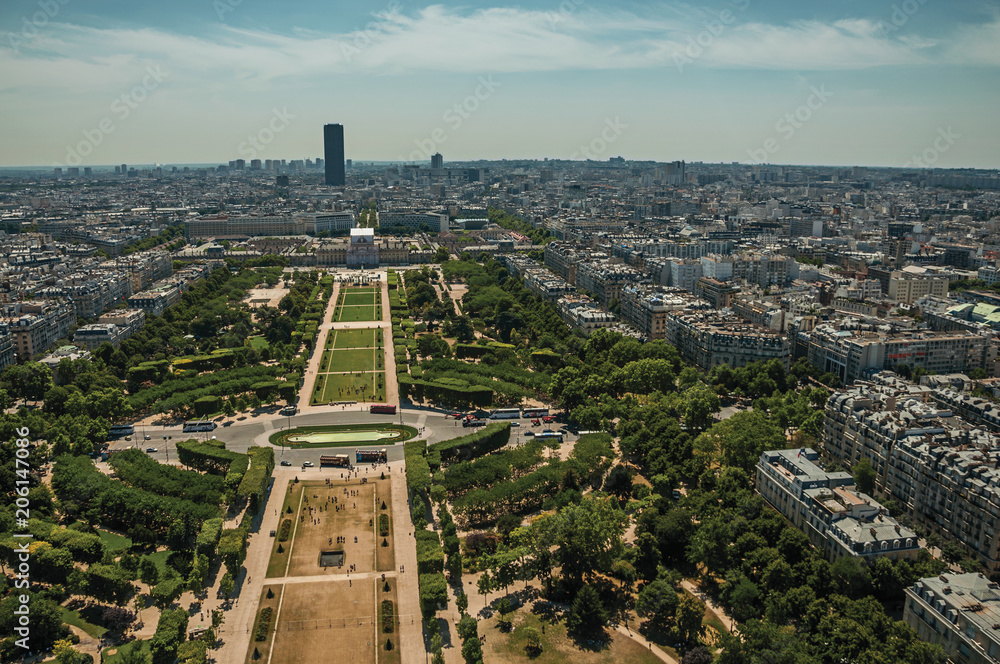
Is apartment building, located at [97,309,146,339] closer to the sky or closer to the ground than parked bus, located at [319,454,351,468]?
closer to the sky

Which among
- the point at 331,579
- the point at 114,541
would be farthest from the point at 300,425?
the point at 331,579

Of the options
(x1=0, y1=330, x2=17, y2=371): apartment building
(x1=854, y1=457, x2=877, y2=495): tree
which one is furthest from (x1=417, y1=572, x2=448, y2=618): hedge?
(x1=0, y1=330, x2=17, y2=371): apartment building

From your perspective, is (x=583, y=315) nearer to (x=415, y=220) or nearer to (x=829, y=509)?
(x=829, y=509)

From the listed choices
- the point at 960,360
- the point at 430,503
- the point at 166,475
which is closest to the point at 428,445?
the point at 430,503

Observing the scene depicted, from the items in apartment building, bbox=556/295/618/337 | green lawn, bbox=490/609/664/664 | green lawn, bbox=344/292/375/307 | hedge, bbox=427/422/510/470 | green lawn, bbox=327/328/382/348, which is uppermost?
apartment building, bbox=556/295/618/337

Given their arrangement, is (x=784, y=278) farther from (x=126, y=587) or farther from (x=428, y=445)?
(x=126, y=587)

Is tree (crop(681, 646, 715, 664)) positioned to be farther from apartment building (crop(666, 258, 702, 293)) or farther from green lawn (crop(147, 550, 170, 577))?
apartment building (crop(666, 258, 702, 293))

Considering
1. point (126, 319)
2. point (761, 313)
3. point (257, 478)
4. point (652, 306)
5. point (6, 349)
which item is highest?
point (652, 306)
